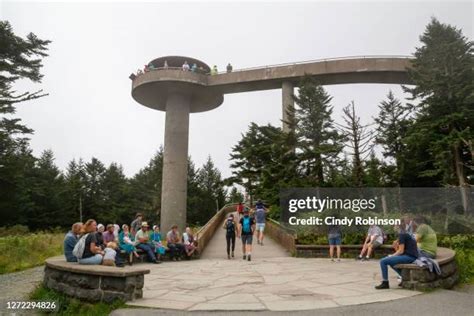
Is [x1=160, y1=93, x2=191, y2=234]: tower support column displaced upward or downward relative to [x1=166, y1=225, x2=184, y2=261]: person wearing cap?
upward

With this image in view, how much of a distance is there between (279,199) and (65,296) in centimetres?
2072

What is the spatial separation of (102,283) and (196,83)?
26.7 meters

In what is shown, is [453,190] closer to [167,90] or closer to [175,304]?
[175,304]

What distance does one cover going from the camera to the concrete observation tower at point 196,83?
Result: 29.0 m

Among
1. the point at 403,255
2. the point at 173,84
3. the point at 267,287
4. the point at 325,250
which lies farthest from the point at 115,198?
the point at 403,255

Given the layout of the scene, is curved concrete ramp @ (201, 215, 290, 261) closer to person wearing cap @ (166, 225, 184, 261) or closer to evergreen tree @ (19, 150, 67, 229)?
person wearing cap @ (166, 225, 184, 261)

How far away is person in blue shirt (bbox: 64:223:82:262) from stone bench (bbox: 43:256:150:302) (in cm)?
79

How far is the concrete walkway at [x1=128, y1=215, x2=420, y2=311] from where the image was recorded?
21.4ft

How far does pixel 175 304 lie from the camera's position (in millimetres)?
6477

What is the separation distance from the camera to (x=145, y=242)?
1353cm

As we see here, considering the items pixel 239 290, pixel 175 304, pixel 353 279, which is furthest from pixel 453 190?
pixel 175 304

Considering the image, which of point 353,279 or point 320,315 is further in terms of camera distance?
point 353,279

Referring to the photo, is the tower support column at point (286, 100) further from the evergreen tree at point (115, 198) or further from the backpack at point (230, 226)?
the evergreen tree at point (115, 198)

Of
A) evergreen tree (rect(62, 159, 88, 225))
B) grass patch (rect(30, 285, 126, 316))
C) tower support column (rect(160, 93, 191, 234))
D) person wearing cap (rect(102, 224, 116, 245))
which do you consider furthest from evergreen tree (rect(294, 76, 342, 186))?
evergreen tree (rect(62, 159, 88, 225))
